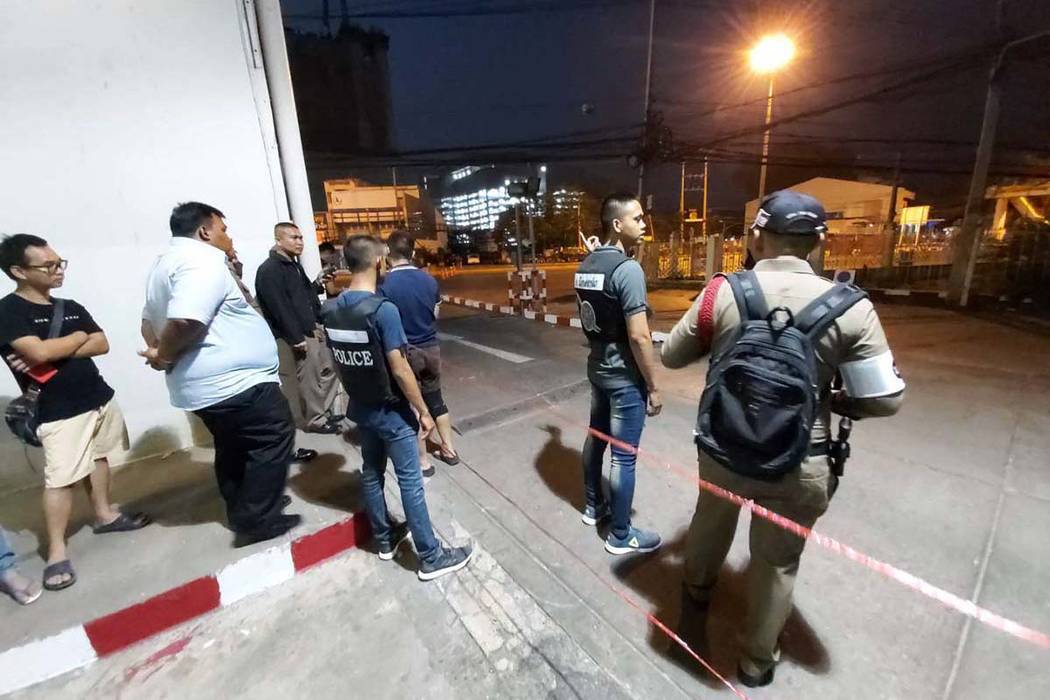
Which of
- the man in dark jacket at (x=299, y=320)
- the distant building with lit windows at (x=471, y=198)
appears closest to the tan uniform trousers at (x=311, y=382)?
the man in dark jacket at (x=299, y=320)

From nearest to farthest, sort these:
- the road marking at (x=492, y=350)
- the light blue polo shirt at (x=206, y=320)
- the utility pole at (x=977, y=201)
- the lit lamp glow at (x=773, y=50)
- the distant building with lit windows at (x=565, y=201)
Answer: the light blue polo shirt at (x=206, y=320) → the road marking at (x=492, y=350) → the utility pole at (x=977, y=201) → the lit lamp glow at (x=773, y=50) → the distant building with lit windows at (x=565, y=201)

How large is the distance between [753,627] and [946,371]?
534 centimetres

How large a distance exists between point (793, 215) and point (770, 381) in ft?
1.79

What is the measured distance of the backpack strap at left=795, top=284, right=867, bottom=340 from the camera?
130 cm

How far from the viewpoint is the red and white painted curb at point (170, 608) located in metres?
1.80

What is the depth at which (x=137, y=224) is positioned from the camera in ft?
9.80

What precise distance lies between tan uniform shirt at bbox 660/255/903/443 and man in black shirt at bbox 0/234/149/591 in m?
2.85

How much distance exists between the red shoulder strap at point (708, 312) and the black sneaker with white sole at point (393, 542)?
181 centimetres

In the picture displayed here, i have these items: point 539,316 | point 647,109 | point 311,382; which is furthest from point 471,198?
point 311,382

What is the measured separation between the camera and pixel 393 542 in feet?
8.12

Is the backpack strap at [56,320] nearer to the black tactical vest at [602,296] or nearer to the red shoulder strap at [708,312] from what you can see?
the black tactical vest at [602,296]

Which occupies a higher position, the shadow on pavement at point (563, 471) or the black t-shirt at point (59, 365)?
the black t-shirt at point (59, 365)

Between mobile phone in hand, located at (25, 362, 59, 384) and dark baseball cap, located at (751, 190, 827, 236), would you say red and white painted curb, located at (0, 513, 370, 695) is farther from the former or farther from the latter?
dark baseball cap, located at (751, 190, 827, 236)

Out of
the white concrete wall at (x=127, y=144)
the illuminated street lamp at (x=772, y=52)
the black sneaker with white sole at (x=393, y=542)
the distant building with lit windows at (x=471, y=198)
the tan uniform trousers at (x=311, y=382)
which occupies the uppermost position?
the distant building with lit windows at (x=471, y=198)
